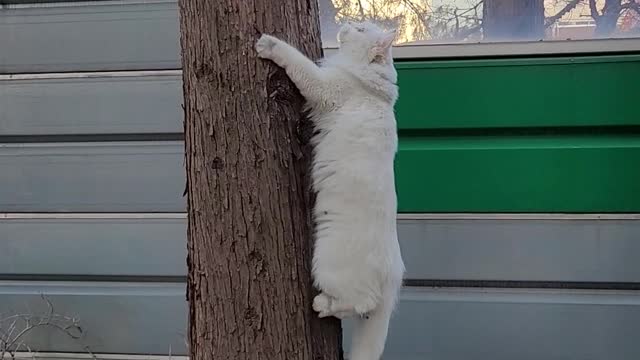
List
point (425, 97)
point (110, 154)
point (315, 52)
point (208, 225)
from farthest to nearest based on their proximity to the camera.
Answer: point (110, 154) < point (425, 97) < point (315, 52) < point (208, 225)

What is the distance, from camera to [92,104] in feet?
13.3

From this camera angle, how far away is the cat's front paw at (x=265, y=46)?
2096mm

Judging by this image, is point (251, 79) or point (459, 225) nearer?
point (251, 79)

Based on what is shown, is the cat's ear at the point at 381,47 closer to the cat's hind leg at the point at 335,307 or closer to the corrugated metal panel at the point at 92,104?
the cat's hind leg at the point at 335,307

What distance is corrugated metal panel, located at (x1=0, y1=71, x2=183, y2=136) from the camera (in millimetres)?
4020

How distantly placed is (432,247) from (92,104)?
2.11 m

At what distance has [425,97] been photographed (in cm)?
382

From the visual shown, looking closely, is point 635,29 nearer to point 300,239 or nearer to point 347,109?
point 347,109

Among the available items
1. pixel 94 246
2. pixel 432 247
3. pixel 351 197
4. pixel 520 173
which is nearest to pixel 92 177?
pixel 94 246

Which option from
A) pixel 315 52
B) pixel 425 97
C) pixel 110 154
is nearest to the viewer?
pixel 315 52

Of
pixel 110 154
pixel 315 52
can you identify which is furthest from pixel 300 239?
pixel 110 154

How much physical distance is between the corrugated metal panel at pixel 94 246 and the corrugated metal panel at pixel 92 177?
0.27 feet

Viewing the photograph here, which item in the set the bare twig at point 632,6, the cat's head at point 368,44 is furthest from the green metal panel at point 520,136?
the cat's head at point 368,44

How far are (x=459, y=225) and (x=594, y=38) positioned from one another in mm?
1275
